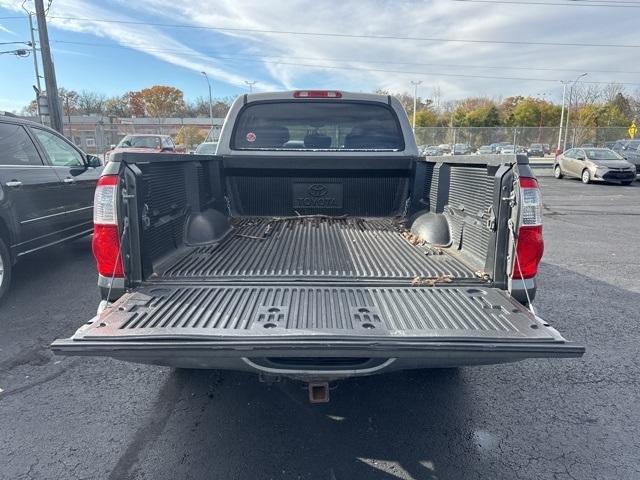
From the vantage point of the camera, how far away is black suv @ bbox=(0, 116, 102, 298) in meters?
4.62

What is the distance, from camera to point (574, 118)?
173 ft

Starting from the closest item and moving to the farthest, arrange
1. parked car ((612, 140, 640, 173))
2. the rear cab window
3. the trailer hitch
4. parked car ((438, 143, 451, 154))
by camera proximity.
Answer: the trailer hitch, the rear cab window, parked car ((612, 140, 640, 173)), parked car ((438, 143, 451, 154))

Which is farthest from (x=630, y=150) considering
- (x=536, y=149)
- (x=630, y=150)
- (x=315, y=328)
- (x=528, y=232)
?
(x=315, y=328)

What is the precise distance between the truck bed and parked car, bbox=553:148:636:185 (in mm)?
18632

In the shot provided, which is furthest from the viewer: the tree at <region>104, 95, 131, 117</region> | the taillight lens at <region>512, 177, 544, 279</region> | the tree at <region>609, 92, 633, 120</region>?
the tree at <region>104, 95, 131, 117</region>

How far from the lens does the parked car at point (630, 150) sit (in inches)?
760

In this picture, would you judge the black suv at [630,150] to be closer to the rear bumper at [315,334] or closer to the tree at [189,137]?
the rear bumper at [315,334]

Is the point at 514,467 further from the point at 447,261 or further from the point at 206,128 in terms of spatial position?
the point at 206,128

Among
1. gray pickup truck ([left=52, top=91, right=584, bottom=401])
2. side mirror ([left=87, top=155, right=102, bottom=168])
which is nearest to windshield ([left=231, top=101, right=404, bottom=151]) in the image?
gray pickup truck ([left=52, top=91, right=584, bottom=401])

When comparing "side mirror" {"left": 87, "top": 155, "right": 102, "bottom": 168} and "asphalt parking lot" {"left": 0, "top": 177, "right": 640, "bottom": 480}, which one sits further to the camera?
"side mirror" {"left": 87, "top": 155, "right": 102, "bottom": 168}

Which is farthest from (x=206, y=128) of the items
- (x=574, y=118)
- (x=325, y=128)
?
(x=325, y=128)

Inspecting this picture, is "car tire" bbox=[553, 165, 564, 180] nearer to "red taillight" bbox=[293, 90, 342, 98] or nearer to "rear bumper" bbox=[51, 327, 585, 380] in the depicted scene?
"red taillight" bbox=[293, 90, 342, 98]

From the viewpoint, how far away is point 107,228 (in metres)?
2.29

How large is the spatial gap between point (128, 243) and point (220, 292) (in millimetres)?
608
